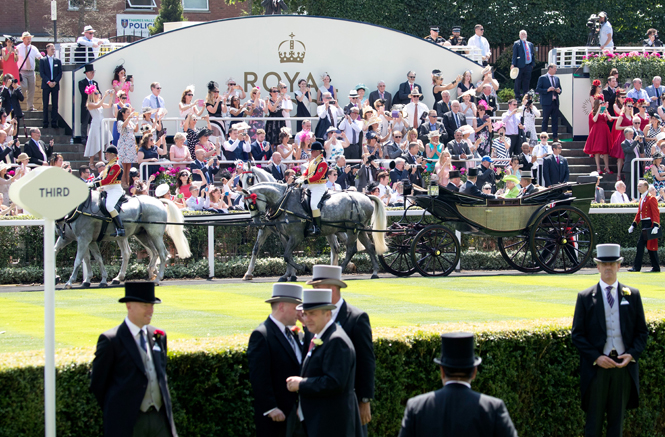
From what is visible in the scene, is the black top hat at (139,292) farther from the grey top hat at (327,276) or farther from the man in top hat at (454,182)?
the man in top hat at (454,182)

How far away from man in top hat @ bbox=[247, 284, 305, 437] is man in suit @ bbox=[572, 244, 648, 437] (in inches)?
95.7

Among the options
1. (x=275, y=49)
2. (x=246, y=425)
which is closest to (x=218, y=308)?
(x=246, y=425)

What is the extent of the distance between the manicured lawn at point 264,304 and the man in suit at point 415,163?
3.79 meters

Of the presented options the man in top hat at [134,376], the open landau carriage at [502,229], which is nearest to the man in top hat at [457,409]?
the man in top hat at [134,376]

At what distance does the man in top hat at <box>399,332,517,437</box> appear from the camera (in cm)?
437

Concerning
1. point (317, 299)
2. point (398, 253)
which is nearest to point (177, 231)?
point (398, 253)

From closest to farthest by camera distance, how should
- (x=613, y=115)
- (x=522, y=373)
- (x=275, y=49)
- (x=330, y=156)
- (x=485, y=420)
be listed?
(x=485, y=420) → (x=522, y=373) → (x=330, y=156) → (x=613, y=115) → (x=275, y=49)

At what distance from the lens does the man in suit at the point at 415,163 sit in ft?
59.4

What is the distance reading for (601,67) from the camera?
80.4 feet

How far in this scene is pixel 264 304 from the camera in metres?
11.4

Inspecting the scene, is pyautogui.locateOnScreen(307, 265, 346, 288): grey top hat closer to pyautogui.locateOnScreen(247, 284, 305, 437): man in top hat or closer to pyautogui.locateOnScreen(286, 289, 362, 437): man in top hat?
pyautogui.locateOnScreen(247, 284, 305, 437): man in top hat

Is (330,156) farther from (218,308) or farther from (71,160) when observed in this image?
(218,308)

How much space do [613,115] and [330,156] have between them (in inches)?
334

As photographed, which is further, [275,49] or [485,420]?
[275,49]
